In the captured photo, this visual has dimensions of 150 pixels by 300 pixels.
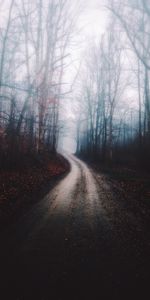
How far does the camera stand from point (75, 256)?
473 centimetres

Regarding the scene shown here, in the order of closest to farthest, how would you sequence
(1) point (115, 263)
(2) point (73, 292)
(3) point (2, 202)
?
(2) point (73, 292)
(1) point (115, 263)
(3) point (2, 202)

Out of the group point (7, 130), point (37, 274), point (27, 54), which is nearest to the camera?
point (37, 274)

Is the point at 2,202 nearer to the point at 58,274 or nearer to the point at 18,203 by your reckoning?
the point at 18,203

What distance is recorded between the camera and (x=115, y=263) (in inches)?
176

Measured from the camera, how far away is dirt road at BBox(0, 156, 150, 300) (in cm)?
356

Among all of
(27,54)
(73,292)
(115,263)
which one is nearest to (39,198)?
(115,263)

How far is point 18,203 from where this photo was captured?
340 inches

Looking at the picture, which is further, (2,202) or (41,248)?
(2,202)

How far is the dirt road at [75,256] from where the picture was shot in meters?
3.56

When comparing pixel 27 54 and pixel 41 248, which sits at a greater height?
pixel 27 54

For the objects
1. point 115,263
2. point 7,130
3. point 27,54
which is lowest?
point 115,263

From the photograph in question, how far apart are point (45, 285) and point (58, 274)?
1.28 ft

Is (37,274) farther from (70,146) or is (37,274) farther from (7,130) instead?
(70,146)

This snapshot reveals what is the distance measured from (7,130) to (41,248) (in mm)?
12422
